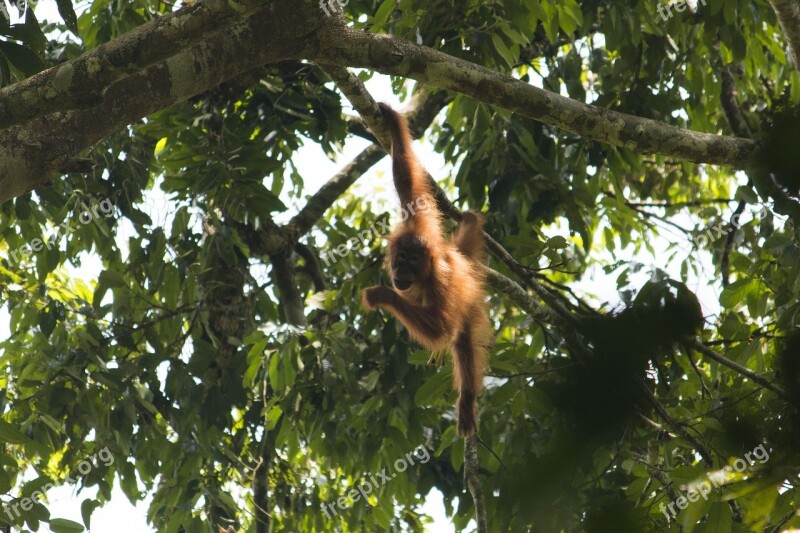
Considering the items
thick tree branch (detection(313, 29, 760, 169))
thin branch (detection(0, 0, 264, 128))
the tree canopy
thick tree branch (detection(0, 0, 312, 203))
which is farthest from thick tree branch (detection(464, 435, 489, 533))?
thin branch (detection(0, 0, 264, 128))

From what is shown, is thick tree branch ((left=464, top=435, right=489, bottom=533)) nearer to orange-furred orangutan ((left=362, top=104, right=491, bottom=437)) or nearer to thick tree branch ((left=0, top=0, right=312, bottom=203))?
orange-furred orangutan ((left=362, top=104, right=491, bottom=437))

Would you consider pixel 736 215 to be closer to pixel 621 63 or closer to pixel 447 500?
pixel 621 63

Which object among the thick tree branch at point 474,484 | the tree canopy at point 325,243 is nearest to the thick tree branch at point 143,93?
the tree canopy at point 325,243

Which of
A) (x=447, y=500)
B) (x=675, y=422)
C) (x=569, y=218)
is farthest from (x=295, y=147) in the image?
(x=675, y=422)

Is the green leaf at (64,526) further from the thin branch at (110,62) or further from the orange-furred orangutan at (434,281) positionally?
the orange-furred orangutan at (434,281)

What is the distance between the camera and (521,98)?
4348 mm

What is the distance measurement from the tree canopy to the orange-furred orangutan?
19cm

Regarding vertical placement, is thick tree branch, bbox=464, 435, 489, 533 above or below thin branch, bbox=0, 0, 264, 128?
below

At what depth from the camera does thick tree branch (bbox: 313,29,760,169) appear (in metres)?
4.10

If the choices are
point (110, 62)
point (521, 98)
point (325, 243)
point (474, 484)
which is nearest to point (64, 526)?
point (474, 484)

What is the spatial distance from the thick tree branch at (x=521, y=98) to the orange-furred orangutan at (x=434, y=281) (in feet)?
5.14

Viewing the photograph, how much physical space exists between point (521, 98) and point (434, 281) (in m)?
2.45

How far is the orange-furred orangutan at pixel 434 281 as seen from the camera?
19.8ft

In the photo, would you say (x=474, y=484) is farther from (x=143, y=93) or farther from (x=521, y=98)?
(x=143, y=93)
